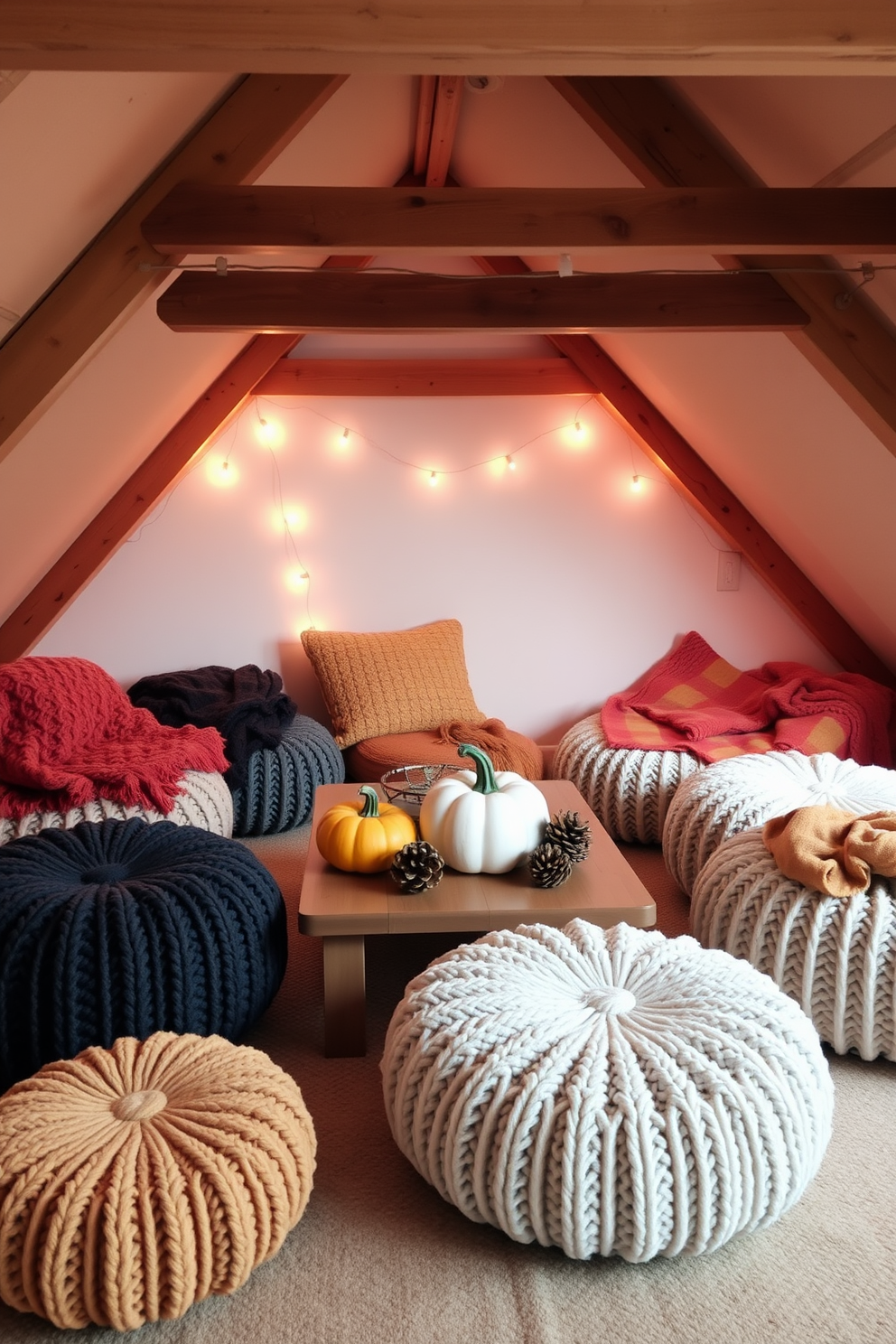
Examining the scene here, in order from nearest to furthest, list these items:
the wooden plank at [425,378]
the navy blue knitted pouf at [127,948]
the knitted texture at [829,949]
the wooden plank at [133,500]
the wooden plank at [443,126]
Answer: the navy blue knitted pouf at [127,948], the knitted texture at [829,949], the wooden plank at [443,126], the wooden plank at [133,500], the wooden plank at [425,378]

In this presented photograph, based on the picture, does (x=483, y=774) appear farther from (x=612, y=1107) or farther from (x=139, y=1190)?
(x=139, y=1190)

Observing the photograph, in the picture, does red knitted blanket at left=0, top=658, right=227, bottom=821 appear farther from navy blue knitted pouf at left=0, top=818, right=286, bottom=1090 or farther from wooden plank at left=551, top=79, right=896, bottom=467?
wooden plank at left=551, top=79, right=896, bottom=467

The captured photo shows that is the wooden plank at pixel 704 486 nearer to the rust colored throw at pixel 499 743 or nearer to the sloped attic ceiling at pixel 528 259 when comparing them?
the sloped attic ceiling at pixel 528 259

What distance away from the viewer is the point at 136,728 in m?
3.18

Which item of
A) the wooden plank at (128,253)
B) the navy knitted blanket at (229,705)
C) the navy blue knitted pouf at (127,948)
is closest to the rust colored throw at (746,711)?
the navy knitted blanket at (229,705)

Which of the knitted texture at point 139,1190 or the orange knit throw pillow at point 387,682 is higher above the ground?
the orange knit throw pillow at point 387,682

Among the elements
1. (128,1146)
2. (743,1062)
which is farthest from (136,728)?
(743,1062)

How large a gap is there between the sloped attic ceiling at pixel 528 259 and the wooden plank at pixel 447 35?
0.42m

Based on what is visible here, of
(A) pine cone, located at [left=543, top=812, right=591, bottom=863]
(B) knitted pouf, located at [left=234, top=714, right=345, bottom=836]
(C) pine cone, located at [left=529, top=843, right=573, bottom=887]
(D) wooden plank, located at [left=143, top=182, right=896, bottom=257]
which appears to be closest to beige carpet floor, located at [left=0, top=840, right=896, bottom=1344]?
(C) pine cone, located at [left=529, top=843, right=573, bottom=887]

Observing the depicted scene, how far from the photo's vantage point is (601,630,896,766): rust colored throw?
346 centimetres

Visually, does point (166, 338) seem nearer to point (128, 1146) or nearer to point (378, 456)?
point (378, 456)

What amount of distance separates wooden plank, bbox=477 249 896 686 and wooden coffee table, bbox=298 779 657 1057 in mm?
2198

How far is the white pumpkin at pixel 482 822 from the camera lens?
7.29 feet

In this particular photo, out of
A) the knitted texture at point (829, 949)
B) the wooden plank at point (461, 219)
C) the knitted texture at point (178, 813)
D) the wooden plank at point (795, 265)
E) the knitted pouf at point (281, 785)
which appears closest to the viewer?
the knitted texture at point (829, 949)
